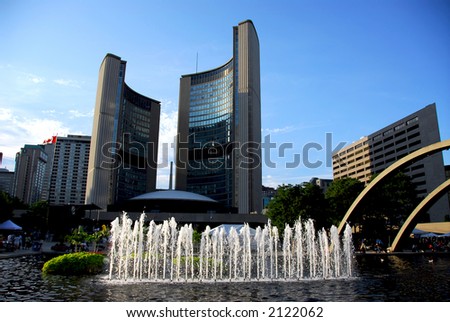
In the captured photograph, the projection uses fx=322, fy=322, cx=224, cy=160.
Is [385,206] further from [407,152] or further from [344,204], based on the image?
[407,152]

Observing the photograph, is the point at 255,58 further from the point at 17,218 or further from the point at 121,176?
the point at 17,218

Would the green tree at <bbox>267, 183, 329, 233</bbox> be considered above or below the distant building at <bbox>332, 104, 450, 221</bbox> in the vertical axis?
below

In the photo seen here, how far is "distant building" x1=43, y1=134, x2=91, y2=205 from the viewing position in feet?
558

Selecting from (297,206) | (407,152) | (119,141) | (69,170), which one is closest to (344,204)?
(297,206)

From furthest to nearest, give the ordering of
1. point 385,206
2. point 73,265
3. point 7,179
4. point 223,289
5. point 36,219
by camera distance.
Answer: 1. point 7,179
2. point 36,219
3. point 385,206
4. point 73,265
5. point 223,289

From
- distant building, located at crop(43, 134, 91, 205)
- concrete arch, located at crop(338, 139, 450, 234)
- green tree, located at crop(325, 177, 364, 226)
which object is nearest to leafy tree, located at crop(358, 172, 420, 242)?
green tree, located at crop(325, 177, 364, 226)

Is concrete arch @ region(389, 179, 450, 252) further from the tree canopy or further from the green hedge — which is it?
the green hedge

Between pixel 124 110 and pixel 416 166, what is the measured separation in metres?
84.7

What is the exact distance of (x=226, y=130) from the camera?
9581cm

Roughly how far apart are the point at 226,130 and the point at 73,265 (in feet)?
266

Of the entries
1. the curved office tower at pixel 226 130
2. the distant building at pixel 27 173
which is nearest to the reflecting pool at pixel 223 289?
the curved office tower at pixel 226 130

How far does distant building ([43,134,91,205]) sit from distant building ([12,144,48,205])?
371 inches

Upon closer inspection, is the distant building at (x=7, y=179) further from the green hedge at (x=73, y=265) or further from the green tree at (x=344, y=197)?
the green hedge at (x=73, y=265)
